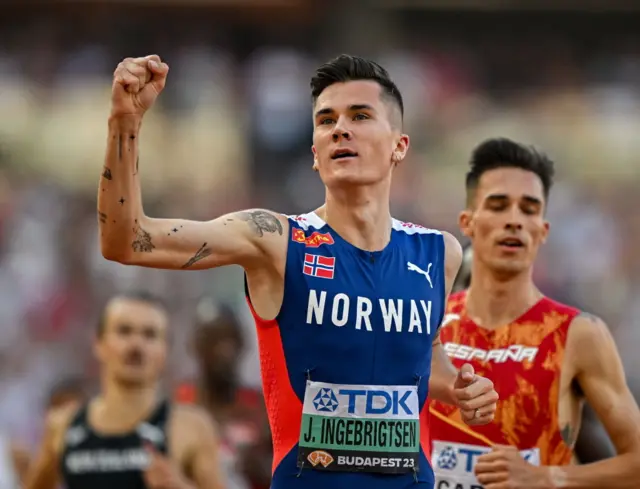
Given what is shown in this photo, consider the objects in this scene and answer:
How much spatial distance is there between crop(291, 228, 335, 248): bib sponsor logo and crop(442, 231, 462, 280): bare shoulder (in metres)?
0.54

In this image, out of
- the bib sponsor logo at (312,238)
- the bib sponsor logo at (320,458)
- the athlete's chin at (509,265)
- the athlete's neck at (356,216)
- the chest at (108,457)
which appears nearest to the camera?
the bib sponsor logo at (320,458)

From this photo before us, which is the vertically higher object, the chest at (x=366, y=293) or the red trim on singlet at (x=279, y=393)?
the chest at (x=366, y=293)

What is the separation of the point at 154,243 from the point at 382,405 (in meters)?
1.07

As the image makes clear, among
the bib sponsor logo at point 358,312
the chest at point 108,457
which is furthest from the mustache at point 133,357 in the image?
the bib sponsor logo at point 358,312

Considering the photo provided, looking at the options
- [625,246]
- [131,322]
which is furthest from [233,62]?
[131,322]

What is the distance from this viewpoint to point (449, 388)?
16.2ft

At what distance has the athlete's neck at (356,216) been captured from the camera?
457 cm

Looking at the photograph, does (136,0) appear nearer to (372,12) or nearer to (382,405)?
(372,12)

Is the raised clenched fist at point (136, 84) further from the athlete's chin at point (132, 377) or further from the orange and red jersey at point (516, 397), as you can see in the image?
the athlete's chin at point (132, 377)

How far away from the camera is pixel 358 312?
4.34m

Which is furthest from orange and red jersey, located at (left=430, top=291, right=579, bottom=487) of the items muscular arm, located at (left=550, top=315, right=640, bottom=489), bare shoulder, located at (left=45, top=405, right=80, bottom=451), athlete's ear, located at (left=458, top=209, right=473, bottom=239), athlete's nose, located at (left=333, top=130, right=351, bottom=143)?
bare shoulder, located at (left=45, top=405, right=80, bottom=451)

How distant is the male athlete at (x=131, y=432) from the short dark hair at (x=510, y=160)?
101 inches

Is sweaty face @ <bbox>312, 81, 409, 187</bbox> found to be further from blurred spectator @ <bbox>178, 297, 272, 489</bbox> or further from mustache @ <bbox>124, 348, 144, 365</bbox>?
blurred spectator @ <bbox>178, 297, 272, 489</bbox>

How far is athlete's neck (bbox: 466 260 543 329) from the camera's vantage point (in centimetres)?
585
